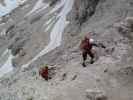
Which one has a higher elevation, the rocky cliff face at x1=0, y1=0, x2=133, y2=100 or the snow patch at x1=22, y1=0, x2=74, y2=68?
the rocky cliff face at x1=0, y1=0, x2=133, y2=100

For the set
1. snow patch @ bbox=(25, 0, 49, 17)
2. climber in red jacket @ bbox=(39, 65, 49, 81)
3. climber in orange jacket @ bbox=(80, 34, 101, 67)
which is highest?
climber in orange jacket @ bbox=(80, 34, 101, 67)

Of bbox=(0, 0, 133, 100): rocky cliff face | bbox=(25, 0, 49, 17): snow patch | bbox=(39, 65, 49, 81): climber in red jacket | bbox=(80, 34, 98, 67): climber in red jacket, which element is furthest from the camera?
bbox=(25, 0, 49, 17): snow patch

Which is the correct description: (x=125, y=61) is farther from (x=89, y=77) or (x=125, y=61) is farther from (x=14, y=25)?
(x=14, y=25)

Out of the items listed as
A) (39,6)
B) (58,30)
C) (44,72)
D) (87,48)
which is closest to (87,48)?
(87,48)

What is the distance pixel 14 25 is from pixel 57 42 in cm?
1878

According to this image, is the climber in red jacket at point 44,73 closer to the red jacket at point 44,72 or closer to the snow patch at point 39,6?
the red jacket at point 44,72

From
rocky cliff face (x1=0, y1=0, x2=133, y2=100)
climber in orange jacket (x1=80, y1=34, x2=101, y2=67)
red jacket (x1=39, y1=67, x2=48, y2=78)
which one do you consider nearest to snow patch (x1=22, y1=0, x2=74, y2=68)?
rocky cliff face (x1=0, y1=0, x2=133, y2=100)

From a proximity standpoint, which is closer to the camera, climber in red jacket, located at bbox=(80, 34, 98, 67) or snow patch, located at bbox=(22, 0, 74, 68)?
climber in red jacket, located at bbox=(80, 34, 98, 67)

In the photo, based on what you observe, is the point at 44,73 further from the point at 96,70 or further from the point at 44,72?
the point at 96,70

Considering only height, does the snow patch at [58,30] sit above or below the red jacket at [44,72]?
below

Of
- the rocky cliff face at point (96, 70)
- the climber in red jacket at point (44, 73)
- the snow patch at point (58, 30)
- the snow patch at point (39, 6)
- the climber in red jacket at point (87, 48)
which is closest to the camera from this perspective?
the rocky cliff face at point (96, 70)

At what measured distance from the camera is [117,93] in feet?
59.0

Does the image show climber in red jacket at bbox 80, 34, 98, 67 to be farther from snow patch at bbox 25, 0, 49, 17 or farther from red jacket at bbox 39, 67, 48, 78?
snow patch at bbox 25, 0, 49, 17


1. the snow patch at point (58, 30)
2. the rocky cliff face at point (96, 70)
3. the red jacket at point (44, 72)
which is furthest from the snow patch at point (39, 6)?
the red jacket at point (44, 72)
